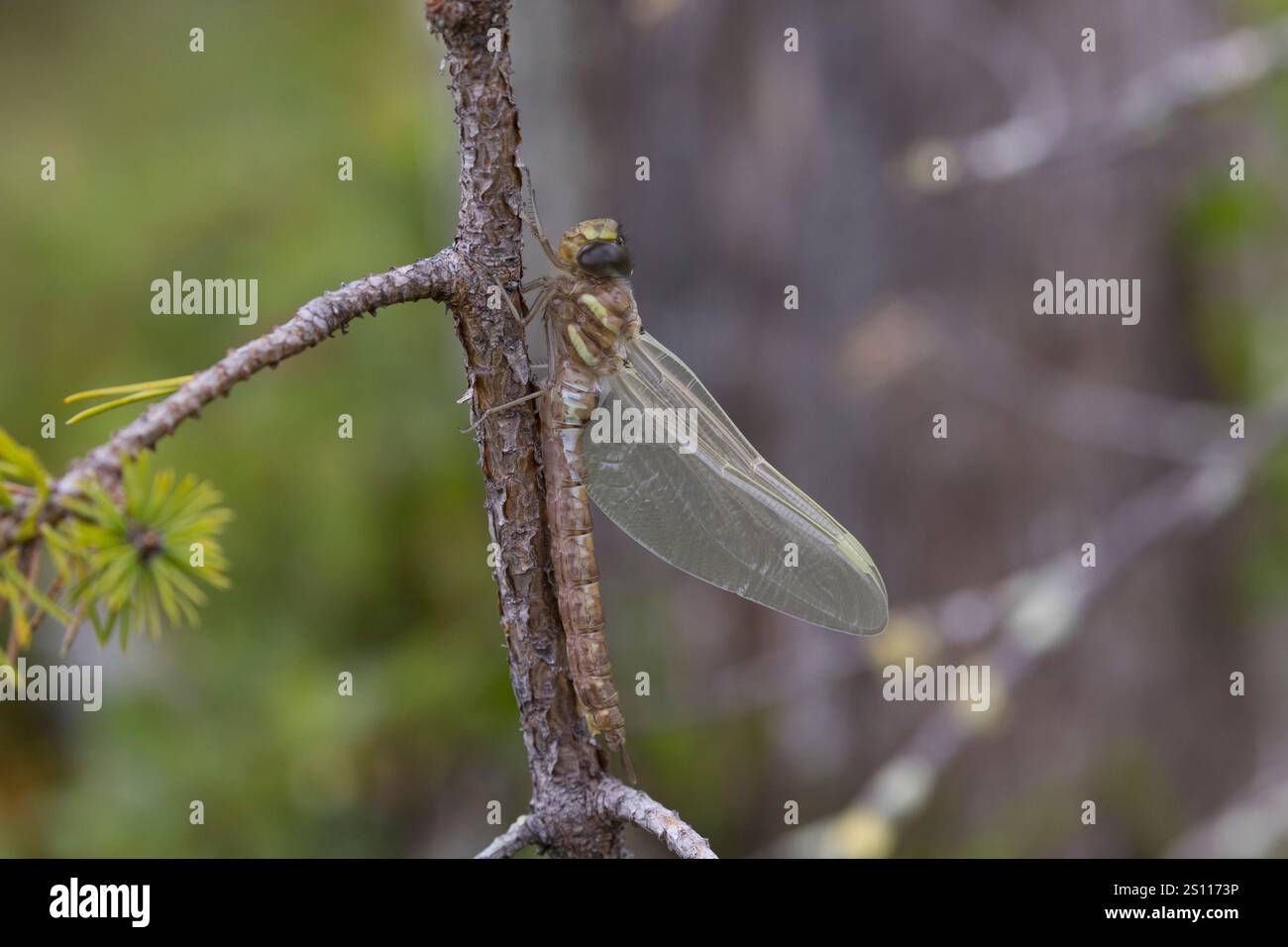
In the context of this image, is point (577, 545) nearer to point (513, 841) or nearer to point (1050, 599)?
point (513, 841)

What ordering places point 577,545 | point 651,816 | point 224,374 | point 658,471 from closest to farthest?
1. point 224,374
2. point 651,816
3. point 577,545
4. point 658,471

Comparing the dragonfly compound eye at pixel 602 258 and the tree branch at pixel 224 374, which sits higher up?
the dragonfly compound eye at pixel 602 258

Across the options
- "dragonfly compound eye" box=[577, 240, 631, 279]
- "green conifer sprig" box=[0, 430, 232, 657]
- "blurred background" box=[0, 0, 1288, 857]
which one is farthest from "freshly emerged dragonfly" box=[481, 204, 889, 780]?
"blurred background" box=[0, 0, 1288, 857]

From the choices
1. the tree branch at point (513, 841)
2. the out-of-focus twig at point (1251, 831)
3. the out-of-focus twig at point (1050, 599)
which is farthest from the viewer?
the out-of-focus twig at point (1251, 831)

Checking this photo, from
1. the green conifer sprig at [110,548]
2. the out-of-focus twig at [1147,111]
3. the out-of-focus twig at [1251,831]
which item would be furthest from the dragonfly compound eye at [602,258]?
the out-of-focus twig at [1251,831]

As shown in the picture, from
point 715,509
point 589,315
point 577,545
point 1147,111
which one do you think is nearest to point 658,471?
point 715,509

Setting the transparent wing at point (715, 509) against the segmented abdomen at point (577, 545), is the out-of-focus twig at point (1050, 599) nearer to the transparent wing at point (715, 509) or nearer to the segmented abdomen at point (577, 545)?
the transparent wing at point (715, 509)

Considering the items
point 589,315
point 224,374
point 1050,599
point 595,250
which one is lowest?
point 1050,599

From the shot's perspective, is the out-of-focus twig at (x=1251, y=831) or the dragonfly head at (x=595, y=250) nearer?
the dragonfly head at (x=595, y=250)
